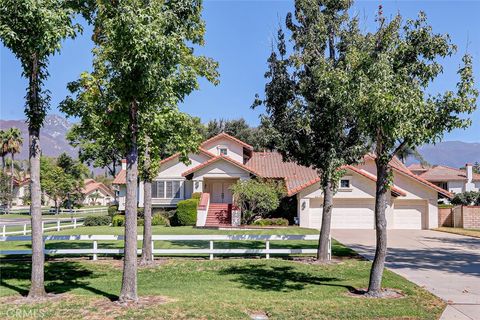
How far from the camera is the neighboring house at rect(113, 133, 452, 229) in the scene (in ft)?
108

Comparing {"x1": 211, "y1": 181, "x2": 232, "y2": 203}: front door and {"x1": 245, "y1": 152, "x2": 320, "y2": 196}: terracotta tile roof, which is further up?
{"x1": 245, "y1": 152, "x2": 320, "y2": 196}: terracotta tile roof

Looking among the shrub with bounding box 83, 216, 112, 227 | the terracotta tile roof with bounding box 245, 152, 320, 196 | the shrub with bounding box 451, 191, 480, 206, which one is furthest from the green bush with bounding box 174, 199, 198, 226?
the shrub with bounding box 451, 191, 480, 206

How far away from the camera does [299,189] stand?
32656mm

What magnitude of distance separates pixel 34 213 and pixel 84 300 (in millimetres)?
2414

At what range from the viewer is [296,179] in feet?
123

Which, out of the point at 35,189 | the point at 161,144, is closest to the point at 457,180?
the point at 161,144

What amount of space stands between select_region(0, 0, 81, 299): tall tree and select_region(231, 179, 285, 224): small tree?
22219 mm

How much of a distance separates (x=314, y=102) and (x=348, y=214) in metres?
18.9

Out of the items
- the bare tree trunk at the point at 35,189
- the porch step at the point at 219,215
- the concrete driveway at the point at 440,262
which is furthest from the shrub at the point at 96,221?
the bare tree trunk at the point at 35,189

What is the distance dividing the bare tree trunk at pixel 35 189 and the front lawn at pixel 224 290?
69cm

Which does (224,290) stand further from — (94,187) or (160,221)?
(94,187)

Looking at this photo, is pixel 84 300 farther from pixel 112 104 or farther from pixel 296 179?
pixel 296 179

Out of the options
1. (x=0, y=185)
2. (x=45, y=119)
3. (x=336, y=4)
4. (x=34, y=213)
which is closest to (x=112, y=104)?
(x=45, y=119)

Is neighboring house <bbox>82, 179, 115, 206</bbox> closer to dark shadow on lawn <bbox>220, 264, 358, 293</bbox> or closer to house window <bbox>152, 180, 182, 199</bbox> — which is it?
house window <bbox>152, 180, 182, 199</bbox>
